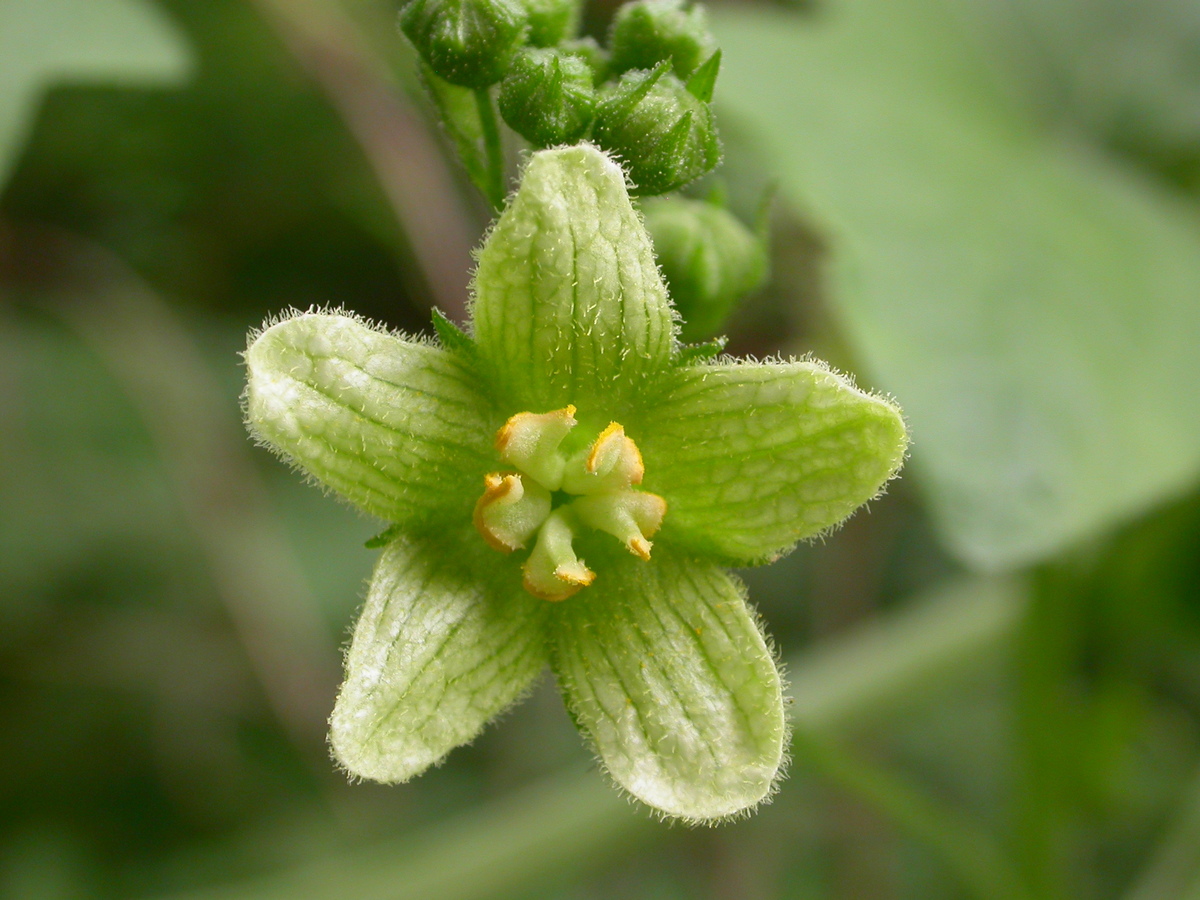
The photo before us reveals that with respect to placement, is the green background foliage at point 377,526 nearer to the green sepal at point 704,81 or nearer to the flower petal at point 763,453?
the green sepal at point 704,81

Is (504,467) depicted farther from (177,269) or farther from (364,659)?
(177,269)

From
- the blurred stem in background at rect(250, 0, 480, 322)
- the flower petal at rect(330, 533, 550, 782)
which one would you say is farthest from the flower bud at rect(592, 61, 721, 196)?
the blurred stem in background at rect(250, 0, 480, 322)

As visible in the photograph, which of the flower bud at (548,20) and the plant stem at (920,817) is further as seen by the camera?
the plant stem at (920,817)

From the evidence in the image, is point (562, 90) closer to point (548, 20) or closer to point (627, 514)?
point (548, 20)

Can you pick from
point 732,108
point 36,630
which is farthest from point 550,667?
point 36,630

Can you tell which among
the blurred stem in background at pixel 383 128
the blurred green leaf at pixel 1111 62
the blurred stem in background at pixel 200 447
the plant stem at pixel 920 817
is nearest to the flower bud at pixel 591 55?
the plant stem at pixel 920 817

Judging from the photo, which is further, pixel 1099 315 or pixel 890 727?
pixel 890 727
